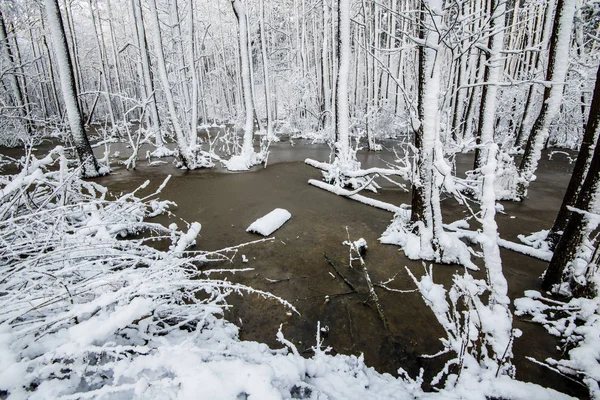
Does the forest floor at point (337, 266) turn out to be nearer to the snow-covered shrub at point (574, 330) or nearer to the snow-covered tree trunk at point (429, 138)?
the snow-covered shrub at point (574, 330)

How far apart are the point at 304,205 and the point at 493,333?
14.5 ft

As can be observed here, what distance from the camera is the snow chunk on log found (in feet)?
15.5

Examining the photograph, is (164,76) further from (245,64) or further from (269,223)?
(269,223)

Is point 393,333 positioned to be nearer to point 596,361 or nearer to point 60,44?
point 596,361

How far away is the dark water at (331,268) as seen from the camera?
→ 2.61m

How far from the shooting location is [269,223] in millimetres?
4852

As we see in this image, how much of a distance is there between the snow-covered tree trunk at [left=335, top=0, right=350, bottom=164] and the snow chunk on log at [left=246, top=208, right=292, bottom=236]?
269 cm

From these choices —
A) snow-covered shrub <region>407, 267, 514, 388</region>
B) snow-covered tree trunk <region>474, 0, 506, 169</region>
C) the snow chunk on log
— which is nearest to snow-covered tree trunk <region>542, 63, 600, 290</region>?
snow-covered shrub <region>407, 267, 514, 388</region>

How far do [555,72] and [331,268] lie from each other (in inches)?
228

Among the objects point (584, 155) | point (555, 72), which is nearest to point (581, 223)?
point (584, 155)

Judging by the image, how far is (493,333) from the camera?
6.85 feet

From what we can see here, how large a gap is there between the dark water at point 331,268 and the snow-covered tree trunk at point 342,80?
1.35m

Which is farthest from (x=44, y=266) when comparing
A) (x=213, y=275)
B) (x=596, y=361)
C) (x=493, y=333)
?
(x=596, y=361)

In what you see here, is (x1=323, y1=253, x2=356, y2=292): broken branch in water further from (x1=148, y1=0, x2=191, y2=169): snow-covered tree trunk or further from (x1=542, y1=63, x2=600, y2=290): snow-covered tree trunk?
(x1=148, y1=0, x2=191, y2=169): snow-covered tree trunk
